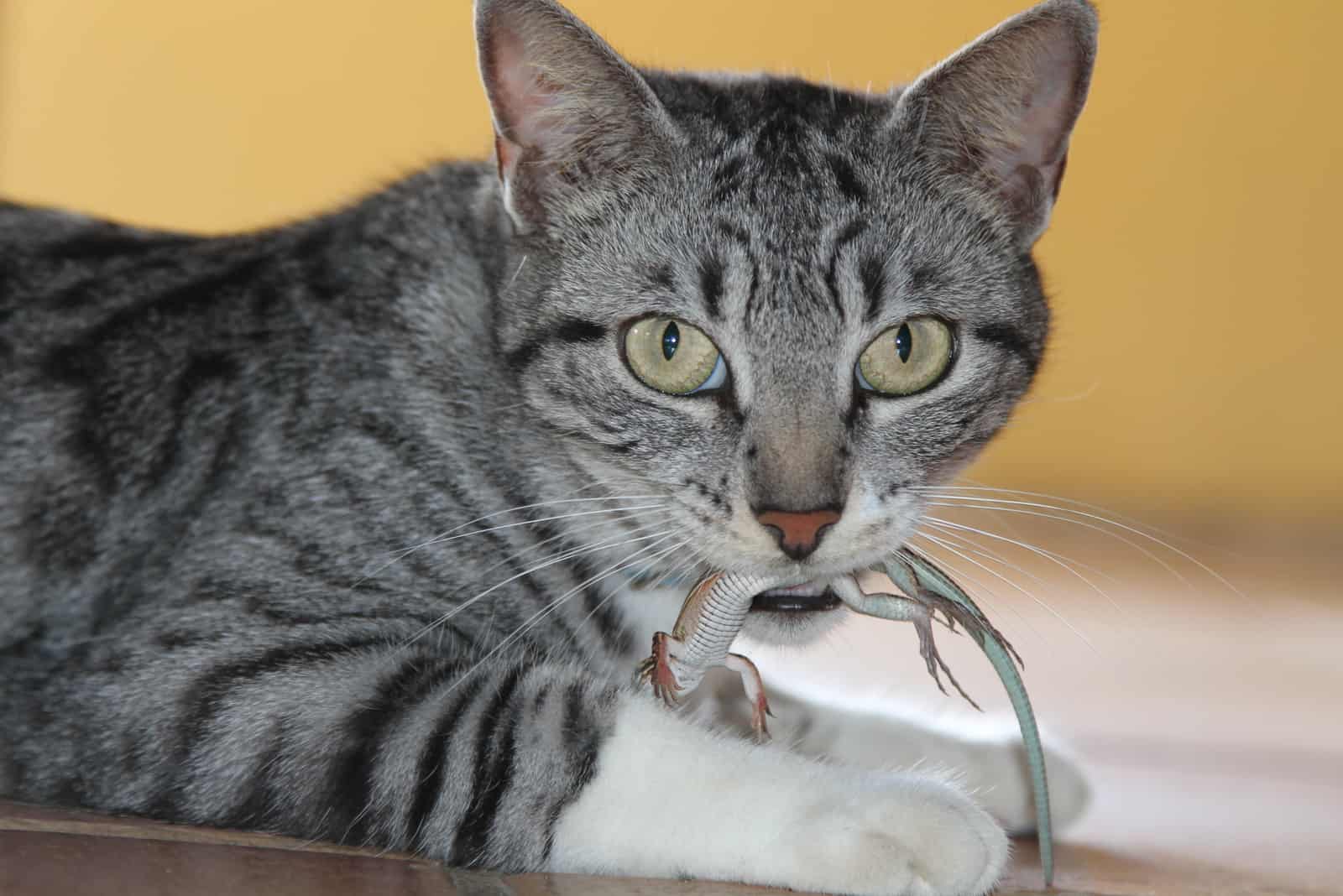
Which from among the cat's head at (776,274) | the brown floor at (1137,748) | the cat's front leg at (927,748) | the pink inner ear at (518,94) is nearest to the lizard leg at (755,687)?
the cat's head at (776,274)

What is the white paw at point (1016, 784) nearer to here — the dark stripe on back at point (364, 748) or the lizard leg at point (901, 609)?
the lizard leg at point (901, 609)

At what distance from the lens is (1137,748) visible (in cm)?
296

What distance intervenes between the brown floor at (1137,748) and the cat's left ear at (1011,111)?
0.61m

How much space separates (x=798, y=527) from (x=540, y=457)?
0.52 meters

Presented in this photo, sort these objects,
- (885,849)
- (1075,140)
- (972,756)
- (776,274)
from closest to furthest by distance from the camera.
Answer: (885,849) < (776,274) < (972,756) < (1075,140)

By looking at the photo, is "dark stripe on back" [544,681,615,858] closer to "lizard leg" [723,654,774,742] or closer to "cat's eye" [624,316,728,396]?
"lizard leg" [723,654,774,742]

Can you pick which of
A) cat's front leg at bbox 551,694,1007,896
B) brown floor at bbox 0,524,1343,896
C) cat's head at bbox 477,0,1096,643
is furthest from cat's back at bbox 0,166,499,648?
cat's front leg at bbox 551,694,1007,896

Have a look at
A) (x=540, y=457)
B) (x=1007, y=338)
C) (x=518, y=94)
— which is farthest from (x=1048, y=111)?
(x=540, y=457)

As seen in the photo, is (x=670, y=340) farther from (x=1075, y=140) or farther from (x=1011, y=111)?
(x=1075, y=140)

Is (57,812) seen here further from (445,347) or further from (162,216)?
(162,216)

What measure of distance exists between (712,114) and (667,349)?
43 cm

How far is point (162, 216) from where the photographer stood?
5.88 m

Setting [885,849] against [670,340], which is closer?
[885,849]

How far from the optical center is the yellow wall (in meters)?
5.72
